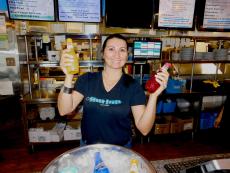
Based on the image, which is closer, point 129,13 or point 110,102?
point 110,102

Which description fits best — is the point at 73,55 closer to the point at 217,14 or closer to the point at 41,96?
the point at 41,96

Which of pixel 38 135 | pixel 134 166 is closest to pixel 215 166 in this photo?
pixel 134 166

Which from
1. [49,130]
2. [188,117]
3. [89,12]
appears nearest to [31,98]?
[49,130]

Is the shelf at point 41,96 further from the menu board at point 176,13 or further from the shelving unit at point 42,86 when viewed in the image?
the menu board at point 176,13

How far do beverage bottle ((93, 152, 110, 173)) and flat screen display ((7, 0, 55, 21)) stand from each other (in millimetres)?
2511

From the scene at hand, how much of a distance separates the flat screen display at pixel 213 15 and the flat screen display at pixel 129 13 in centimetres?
89

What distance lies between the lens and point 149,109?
5.09ft

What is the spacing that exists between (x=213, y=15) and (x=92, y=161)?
332 cm

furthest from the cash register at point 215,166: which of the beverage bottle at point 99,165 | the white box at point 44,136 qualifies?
the white box at point 44,136

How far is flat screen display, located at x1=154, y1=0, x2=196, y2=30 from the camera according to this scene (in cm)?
335

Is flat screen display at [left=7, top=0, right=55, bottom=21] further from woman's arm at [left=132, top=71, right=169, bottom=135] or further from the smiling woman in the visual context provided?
woman's arm at [left=132, top=71, right=169, bottom=135]

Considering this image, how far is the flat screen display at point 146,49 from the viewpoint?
3363mm

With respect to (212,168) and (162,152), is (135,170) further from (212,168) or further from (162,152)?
(162,152)

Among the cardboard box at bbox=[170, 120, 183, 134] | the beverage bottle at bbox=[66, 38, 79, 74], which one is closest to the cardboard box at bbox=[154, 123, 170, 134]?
the cardboard box at bbox=[170, 120, 183, 134]
